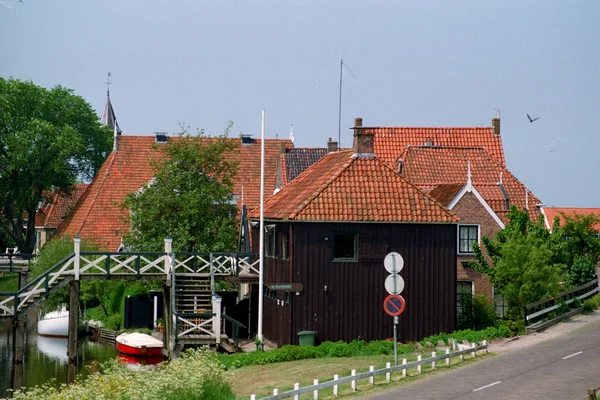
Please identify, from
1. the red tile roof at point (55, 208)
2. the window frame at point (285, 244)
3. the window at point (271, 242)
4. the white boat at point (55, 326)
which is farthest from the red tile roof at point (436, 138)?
the red tile roof at point (55, 208)

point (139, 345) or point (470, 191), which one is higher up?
point (470, 191)

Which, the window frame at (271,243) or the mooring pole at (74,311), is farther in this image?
the mooring pole at (74,311)

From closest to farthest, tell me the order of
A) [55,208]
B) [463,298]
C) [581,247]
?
[463,298] → [581,247] → [55,208]

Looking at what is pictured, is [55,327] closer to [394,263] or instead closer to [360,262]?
[360,262]

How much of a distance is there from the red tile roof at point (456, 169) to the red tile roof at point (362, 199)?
362 inches

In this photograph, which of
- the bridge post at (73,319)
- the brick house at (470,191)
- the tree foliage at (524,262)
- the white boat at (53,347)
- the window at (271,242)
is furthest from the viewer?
the white boat at (53,347)

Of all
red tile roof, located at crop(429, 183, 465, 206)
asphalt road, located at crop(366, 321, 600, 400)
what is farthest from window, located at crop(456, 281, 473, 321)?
asphalt road, located at crop(366, 321, 600, 400)

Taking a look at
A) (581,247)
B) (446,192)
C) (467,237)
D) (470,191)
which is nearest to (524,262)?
(467,237)

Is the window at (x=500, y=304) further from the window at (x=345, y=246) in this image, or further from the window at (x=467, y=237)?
the window at (x=345, y=246)

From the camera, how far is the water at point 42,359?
3934cm

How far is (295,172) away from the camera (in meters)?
59.9

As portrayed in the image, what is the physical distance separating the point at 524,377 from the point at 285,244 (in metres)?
12.6

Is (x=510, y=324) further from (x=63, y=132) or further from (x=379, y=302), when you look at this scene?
(x=63, y=132)

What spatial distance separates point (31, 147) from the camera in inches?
2943
